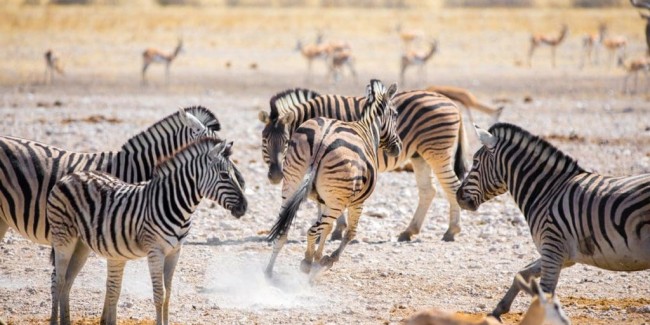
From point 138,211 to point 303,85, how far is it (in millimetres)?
23796

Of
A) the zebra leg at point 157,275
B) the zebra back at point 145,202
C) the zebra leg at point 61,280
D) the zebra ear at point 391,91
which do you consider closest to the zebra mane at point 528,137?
the zebra ear at point 391,91

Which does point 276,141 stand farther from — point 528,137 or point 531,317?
point 531,317

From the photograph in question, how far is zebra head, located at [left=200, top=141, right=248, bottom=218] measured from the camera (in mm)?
7379

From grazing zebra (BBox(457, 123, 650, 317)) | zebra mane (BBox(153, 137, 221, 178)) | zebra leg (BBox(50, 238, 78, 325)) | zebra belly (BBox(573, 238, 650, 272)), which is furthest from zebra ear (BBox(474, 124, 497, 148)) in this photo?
zebra leg (BBox(50, 238, 78, 325))

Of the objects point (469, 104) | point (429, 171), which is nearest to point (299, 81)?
point (469, 104)

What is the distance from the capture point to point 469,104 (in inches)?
583

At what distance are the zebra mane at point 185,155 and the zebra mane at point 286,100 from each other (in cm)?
303

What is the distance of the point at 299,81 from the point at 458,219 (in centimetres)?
2105

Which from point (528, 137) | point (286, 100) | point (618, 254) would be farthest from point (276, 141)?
point (618, 254)

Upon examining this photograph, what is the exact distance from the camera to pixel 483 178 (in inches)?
334

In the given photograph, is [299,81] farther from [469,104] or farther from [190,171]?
[190,171]

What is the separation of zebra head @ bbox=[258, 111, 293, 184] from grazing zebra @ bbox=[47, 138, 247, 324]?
2.77 m

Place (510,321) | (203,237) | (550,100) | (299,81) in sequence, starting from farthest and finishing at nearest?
(299,81)
(550,100)
(203,237)
(510,321)

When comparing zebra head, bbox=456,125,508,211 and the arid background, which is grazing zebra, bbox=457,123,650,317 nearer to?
zebra head, bbox=456,125,508,211
